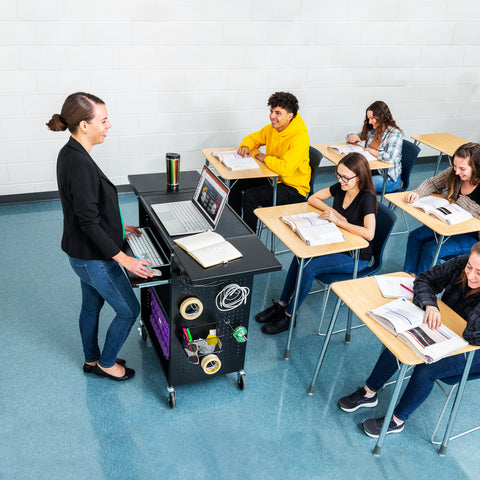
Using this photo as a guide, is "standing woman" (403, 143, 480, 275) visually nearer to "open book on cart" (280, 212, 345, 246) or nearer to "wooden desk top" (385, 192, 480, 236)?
"wooden desk top" (385, 192, 480, 236)

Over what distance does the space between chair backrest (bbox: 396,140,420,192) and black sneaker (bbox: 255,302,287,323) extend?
1786 mm

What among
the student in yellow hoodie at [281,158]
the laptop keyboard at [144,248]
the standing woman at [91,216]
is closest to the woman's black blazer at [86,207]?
the standing woman at [91,216]

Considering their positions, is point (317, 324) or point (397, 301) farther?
point (317, 324)

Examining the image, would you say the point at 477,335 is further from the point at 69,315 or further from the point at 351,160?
the point at 69,315

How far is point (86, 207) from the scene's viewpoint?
206cm

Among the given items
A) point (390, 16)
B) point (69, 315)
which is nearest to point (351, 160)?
point (69, 315)

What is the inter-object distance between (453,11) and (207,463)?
5060 mm

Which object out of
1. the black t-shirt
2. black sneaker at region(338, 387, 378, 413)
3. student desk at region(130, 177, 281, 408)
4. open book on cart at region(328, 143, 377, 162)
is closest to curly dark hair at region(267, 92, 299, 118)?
open book on cart at region(328, 143, 377, 162)

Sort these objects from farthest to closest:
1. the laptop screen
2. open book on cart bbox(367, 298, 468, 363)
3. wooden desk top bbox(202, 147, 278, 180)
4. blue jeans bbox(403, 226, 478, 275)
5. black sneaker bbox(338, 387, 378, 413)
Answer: wooden desk top bbox(202, 147, 278, 180), blue jeans bbox(403, 226, 478, 275), black sneaker bbox(338, 387, 378, 413), the laptop screen, open book on cart bbox(367, 298, 468, 363)

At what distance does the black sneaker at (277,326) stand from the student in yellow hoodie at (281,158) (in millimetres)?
933

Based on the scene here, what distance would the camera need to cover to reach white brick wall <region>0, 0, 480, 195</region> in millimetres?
4082

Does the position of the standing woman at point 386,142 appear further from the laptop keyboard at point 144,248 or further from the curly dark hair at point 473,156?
the laptop keyboard at point 144,248

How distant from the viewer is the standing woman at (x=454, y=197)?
324 centimetres

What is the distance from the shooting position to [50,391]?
2.64 m
